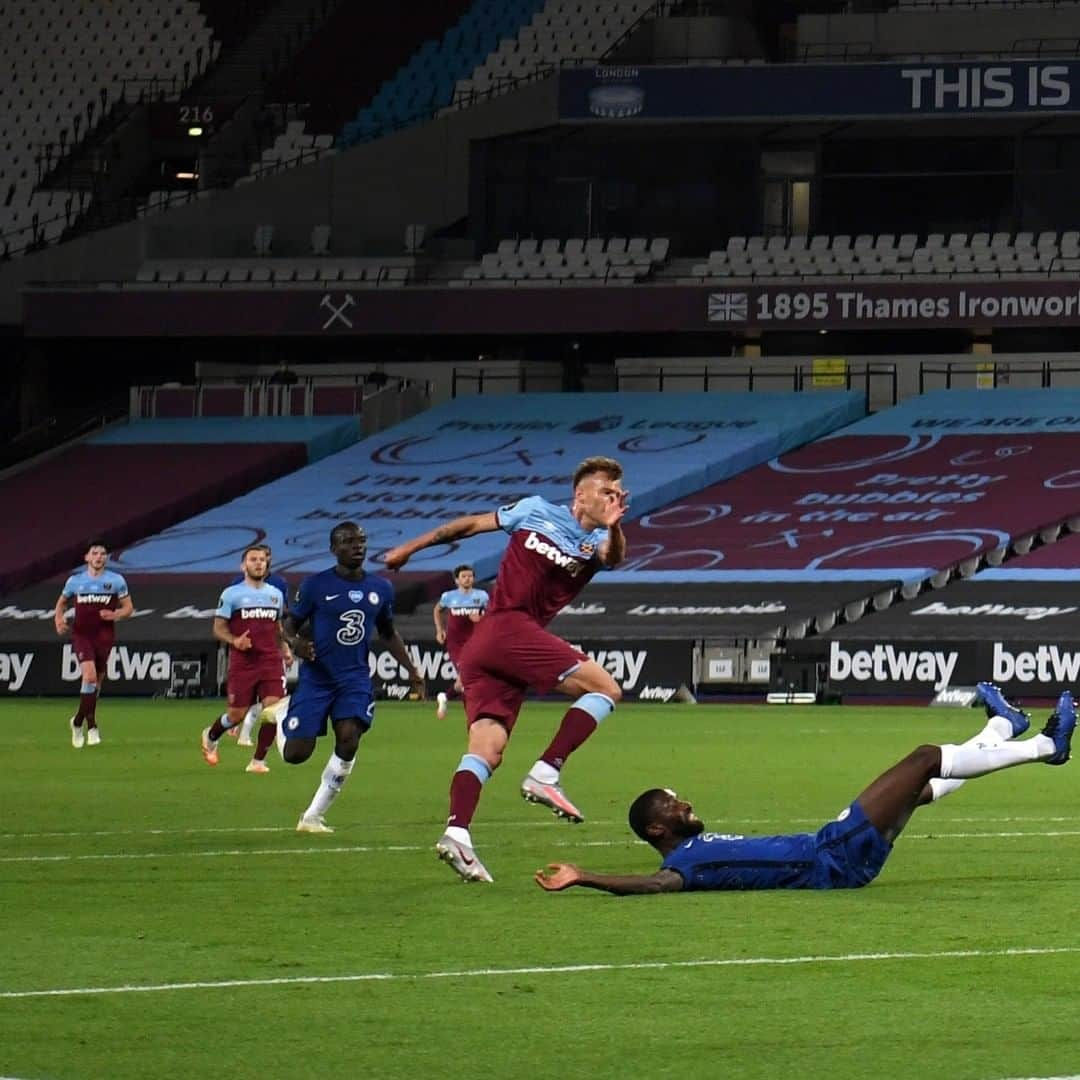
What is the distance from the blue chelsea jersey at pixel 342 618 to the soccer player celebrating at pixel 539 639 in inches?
134

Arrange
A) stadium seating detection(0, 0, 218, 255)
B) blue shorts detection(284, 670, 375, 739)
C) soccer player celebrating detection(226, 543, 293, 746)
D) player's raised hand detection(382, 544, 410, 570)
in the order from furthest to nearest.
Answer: stadium seating detection(0, 0, 218, 255) → soccer player celebrating detection(226, 543, 293, 746) → blue shorts detection(284, 670, 375, 739) → player's raised hand detection(382, 544, 410, 570)

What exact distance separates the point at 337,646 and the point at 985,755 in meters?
6.12

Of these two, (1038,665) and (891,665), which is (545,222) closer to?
(891,665)

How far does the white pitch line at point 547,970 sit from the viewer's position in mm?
8766

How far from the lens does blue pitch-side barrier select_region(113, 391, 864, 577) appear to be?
153 feet

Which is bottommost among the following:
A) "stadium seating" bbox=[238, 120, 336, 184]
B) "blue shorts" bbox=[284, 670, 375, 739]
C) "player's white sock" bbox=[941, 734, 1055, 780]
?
"blue shorts" bbox=[284, 670, 375, 739]

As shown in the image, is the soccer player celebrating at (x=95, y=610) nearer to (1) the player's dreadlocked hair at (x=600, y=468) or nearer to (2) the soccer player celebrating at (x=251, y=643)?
(2) the soccer player celebrating at (x=251, y=643)

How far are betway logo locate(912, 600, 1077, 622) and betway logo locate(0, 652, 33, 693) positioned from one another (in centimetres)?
1490

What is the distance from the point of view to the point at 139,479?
172 ft

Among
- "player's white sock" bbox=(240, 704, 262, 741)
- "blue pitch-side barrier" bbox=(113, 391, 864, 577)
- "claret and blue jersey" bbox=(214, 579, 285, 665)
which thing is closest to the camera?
"claret and blue jersey" bbox=(214, 579, 285, 665)

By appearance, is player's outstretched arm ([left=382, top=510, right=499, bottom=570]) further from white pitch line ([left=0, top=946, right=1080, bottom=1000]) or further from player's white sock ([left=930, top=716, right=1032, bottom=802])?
white pitch line ([left=0, top=946, right=1080, bottom=1000])

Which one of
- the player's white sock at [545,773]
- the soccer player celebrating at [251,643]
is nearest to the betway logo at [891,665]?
the soccer player celebrating at [251,643]

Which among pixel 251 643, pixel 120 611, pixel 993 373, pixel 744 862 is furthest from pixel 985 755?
pixel 993 373

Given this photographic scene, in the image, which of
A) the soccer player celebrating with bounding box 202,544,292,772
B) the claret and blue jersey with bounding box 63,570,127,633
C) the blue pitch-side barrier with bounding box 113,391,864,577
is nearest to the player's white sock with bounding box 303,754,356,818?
the soccer player celebrating with bounding box 202,544,292,772
